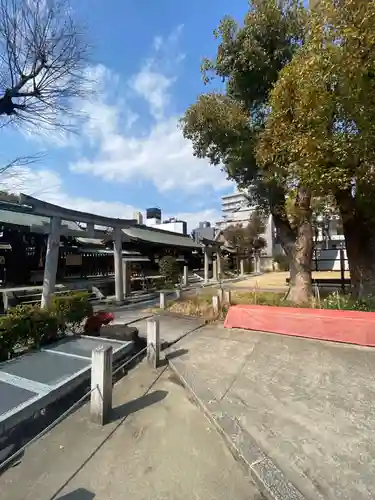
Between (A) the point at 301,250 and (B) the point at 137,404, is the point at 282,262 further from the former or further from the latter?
(B) the point at 137,404

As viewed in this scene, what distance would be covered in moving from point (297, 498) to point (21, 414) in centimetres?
296

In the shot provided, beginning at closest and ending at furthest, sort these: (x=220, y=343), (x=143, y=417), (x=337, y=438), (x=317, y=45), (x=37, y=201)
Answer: (x=337, y=438)
(x=143, y=417)
(x=317, y=45)
(x=220, y=343)
(x=37, y=201)

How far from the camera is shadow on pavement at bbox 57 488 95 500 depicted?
240cm

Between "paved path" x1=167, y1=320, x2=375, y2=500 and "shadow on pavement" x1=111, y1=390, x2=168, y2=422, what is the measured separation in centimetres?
51

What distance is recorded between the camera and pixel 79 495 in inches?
95.9

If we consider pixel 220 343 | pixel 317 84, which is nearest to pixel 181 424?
pixel 220 343

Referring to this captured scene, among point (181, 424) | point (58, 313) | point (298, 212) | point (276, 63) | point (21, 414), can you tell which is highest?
point (276, 63)

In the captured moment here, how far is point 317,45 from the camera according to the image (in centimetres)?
587

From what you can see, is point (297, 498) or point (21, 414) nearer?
point (297, 498)

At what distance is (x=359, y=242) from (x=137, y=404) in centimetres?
788

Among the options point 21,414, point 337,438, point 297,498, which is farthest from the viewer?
point 21,414

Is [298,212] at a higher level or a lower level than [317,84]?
lower

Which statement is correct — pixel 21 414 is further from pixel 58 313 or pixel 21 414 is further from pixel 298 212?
pixel 298 212

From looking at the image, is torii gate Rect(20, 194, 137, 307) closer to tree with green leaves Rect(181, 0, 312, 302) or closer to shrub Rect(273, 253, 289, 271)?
tree with green leaves Rect(181, 0, 312, 302)
